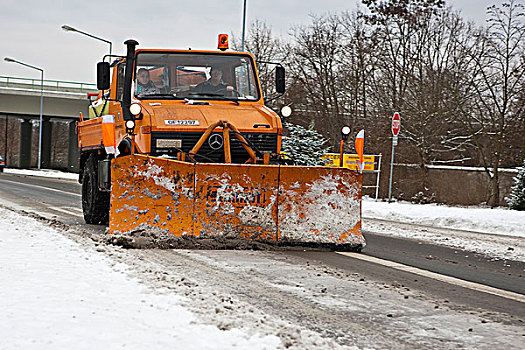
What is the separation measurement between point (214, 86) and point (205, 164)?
194cm

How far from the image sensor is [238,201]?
716 centimetres

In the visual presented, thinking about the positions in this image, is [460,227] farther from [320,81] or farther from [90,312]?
[320,81]

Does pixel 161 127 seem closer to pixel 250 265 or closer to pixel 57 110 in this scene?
pixel 250 265

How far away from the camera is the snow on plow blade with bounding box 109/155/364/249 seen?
697 cm

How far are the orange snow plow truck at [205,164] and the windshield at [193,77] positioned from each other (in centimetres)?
1

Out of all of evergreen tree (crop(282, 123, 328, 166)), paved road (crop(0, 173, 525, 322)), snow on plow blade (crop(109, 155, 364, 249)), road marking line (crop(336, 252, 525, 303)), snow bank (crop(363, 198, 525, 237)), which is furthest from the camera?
evergreen tree (crop(282, 123, 328, 166))

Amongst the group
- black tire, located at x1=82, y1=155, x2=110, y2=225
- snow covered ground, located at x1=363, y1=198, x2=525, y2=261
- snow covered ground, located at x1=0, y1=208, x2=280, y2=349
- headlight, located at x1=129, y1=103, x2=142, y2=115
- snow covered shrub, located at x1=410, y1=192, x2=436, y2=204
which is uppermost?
headlight, located at x1=129, y1=103, x2=142, y2=115

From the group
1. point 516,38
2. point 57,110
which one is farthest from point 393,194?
A: point 57,110

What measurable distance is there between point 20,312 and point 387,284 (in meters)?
2.84

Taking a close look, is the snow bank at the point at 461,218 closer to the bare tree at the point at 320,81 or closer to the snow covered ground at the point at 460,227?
the snow covered ground at the point at 460,227

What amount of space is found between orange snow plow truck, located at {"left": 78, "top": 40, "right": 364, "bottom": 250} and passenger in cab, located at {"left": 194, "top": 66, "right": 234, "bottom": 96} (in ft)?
0.04

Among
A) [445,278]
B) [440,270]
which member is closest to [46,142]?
[440,270]

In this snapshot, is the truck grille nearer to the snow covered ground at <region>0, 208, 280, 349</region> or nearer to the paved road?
the paved road

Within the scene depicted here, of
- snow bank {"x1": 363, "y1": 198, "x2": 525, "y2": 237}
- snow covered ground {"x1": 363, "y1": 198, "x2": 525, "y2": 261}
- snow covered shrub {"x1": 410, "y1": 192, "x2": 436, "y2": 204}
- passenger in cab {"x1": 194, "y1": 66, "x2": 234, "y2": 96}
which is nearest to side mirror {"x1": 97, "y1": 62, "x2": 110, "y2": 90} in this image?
passenger in cab {"x1": 194, "y1": 66, "x2": 234, "y2": 96}
